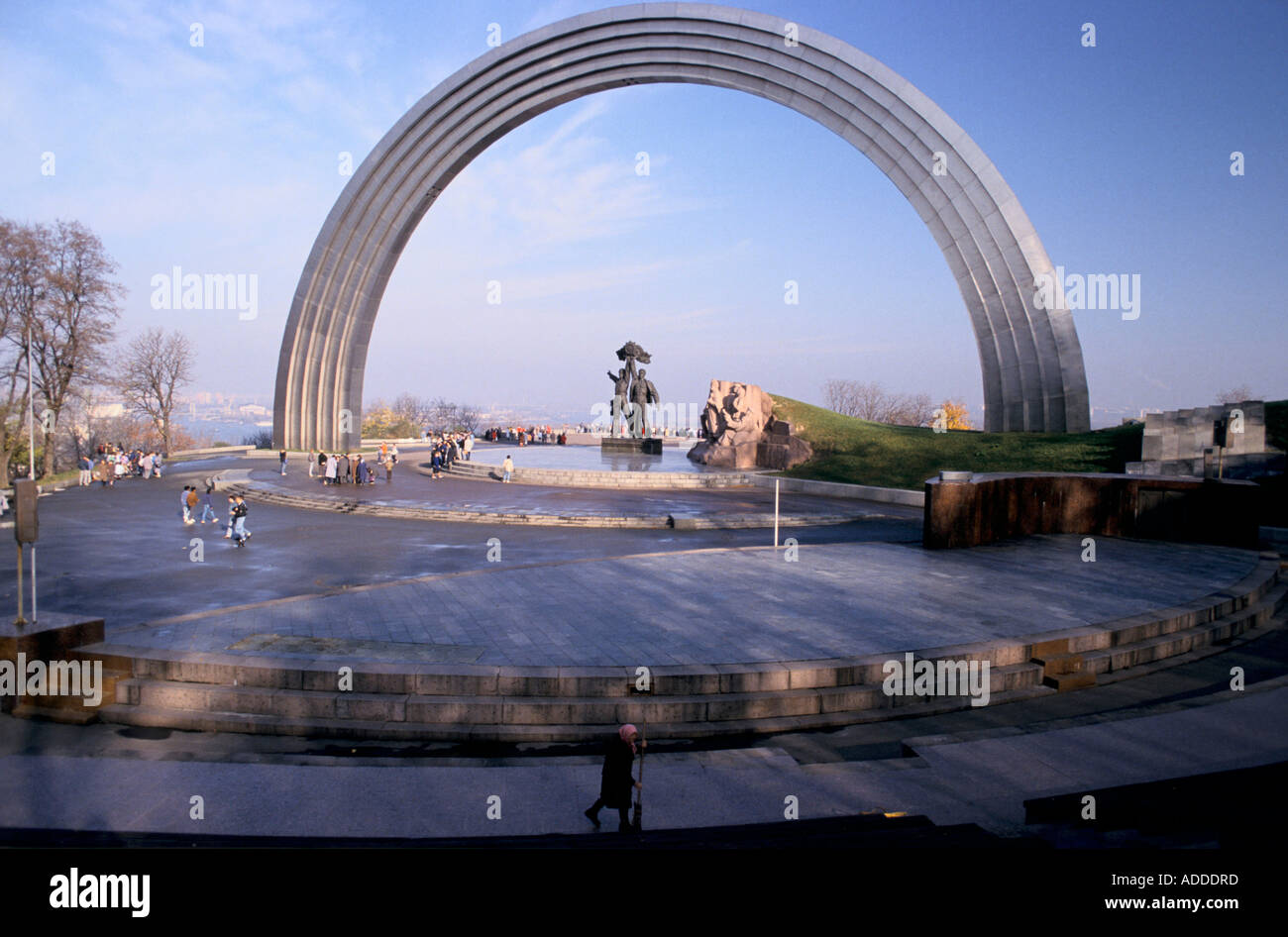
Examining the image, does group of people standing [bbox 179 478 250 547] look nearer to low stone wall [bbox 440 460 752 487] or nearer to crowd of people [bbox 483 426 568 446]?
low stone wall [bbox 440 460 752 487]

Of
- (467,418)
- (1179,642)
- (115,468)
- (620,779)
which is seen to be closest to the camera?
(620,779)

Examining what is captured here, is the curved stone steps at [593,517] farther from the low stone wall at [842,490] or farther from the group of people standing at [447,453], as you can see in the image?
the group of people standing at [447,453]

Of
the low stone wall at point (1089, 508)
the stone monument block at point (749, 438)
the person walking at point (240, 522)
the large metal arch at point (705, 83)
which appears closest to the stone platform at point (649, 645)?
the low stone wall at point (1089, 508)

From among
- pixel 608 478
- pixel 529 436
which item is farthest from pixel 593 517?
pixel 529 436

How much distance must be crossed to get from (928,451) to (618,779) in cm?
2836

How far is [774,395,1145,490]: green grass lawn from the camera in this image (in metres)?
26.4

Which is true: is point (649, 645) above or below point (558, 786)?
above

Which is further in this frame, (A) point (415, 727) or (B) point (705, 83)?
(B) point (705, 83)

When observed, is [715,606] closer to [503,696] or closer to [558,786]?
[503,696]

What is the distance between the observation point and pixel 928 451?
3055 cm

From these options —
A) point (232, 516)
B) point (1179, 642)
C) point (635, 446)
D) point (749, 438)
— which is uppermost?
point (749, 438)

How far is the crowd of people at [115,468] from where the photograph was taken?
Answer: 27609mm

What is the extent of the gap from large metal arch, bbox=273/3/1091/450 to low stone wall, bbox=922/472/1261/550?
2144 cm
